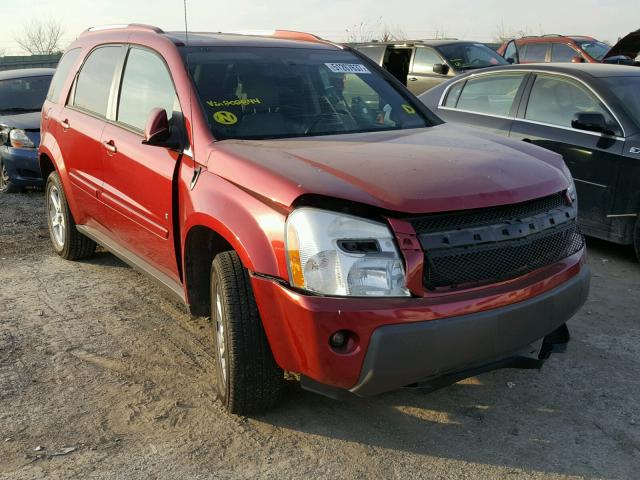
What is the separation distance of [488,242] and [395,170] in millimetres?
509

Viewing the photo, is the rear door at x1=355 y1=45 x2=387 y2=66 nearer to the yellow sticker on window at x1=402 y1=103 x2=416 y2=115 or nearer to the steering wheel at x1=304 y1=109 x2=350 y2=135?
the yellow sticker on window at x1=402 y1=103 x2=416 y2=115

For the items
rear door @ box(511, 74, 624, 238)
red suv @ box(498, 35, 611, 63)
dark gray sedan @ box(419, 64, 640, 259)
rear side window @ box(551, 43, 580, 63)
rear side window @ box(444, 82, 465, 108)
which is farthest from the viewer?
rear side window @ box(551, 43, 580, 63)

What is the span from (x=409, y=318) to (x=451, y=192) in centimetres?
56

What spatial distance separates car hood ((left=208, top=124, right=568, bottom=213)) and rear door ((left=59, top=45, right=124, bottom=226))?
63.2 inches

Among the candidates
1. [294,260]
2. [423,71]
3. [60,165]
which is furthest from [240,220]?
[423,71]

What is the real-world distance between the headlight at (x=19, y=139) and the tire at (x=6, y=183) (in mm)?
327

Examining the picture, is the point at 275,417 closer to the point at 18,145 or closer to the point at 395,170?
the point at 395,170

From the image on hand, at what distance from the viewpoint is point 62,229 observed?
5902 mm

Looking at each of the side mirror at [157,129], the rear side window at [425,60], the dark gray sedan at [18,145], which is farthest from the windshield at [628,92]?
the rear side window at [425,60]

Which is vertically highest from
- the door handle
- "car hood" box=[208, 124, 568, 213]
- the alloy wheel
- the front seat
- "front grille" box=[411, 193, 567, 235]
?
the front seat

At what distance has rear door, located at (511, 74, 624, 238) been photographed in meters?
5.69

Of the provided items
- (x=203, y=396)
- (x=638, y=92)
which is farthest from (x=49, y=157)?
(x=638, y=92)

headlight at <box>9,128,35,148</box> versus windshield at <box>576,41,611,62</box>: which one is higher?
windshield at <box>576,41,611,62</box>

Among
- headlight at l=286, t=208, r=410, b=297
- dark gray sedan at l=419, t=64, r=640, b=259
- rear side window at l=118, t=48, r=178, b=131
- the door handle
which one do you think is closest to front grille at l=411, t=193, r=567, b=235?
headlight at l=286, t=208, r=410, b=297
